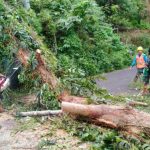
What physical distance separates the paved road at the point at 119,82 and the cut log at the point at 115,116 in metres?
4.87

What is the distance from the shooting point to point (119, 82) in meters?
16.9

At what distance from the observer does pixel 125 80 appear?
57.2 ft

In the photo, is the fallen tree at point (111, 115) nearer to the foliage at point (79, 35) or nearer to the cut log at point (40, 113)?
the cut log at point (40, 113)

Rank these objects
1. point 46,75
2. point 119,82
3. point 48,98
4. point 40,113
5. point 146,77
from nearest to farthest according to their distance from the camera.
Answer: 1. point 40,113
2. point 48,98
3. point 46,75
4. point 146,77
5. point 119,82

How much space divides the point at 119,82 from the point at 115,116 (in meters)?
7.79

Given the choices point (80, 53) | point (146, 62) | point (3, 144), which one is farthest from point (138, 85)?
point (3, 144)

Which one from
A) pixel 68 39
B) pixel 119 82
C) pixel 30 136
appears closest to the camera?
pixel 30 136

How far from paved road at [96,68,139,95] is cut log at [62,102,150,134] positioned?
16.0 ft

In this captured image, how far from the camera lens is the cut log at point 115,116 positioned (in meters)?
8.88

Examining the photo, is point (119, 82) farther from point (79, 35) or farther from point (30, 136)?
point (30, 136)

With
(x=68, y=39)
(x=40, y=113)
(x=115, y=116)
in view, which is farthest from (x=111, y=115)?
(x=68, y=39)

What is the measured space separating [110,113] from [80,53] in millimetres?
10224

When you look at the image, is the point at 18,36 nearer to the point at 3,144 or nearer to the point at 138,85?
the point at 138,85

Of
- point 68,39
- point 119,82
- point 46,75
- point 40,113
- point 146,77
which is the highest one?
point 68,39
